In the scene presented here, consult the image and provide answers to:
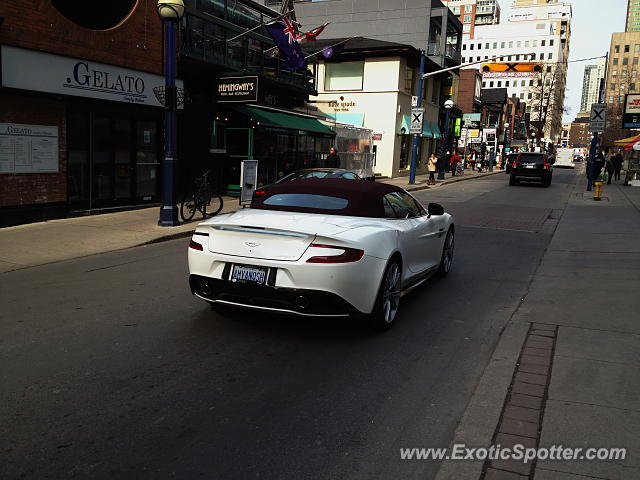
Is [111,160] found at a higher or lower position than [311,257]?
higher

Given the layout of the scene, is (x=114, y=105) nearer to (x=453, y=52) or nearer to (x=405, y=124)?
(x=405, y=124)

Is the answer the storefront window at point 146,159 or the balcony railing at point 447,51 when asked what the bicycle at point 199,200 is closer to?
the storefront window at point 146,159

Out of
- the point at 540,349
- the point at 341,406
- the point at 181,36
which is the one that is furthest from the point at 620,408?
the point at 181,36

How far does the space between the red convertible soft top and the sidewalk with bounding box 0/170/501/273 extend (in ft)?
15.1

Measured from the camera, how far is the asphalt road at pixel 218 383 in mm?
3127

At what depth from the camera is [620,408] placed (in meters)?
3.75

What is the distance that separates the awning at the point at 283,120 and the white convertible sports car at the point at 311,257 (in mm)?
13695

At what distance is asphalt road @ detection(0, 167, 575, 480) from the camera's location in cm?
313

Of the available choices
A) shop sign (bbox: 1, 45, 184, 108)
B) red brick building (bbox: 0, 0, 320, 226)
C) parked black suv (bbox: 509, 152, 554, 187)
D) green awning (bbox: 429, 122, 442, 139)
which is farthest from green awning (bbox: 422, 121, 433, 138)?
shop sign (bbox: 1, 45, 184, 108)

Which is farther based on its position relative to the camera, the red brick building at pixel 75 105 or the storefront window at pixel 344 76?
the storefront window at pixel 344 76

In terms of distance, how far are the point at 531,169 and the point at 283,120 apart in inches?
633

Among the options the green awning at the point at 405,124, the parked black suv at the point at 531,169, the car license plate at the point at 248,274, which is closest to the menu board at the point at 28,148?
the car license plate at the point at 248,274

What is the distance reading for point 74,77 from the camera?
1249 cm

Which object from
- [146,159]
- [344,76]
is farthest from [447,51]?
[146,159]
